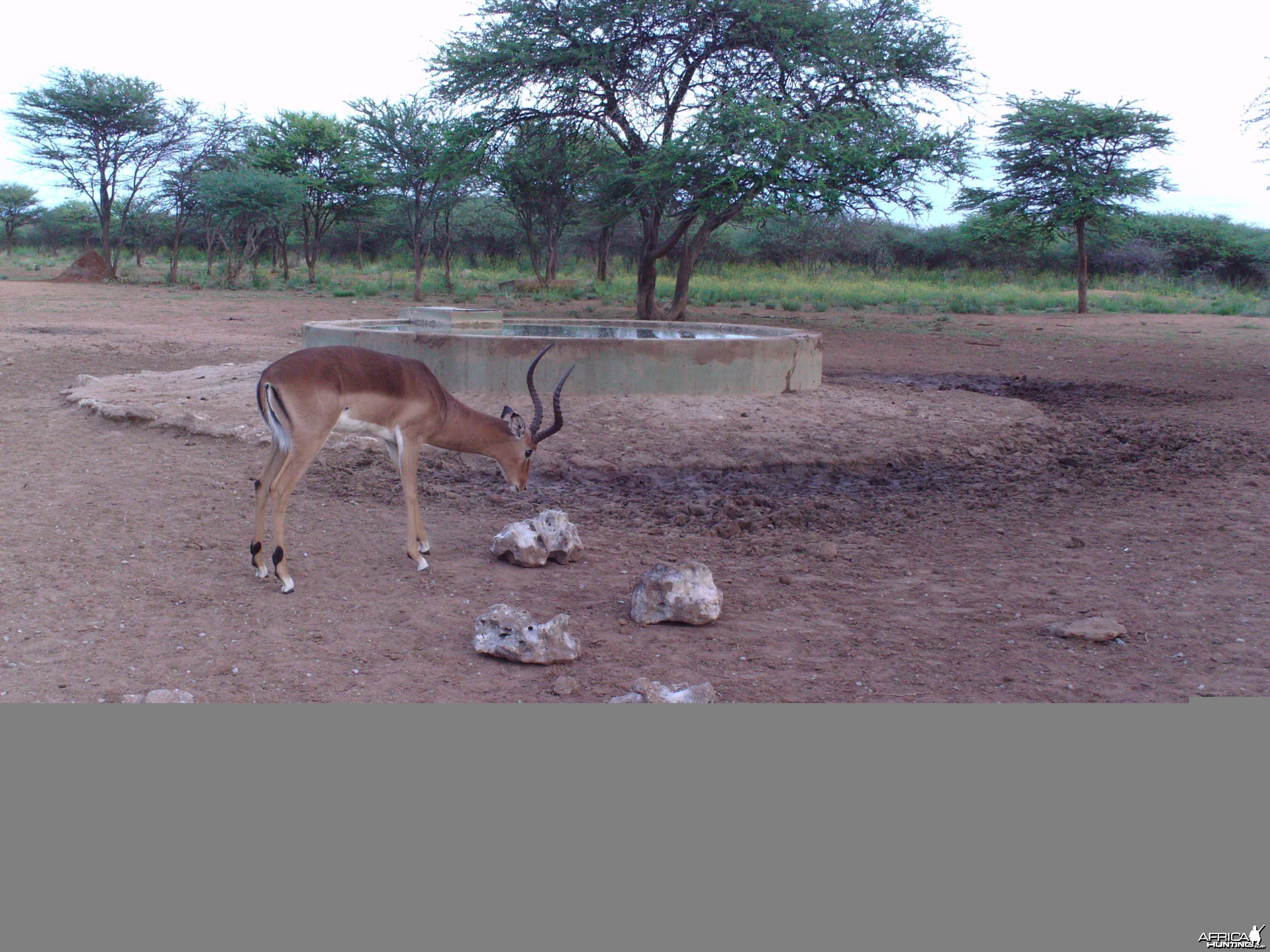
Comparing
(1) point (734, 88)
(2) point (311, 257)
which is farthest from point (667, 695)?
(2) point (311, 257)

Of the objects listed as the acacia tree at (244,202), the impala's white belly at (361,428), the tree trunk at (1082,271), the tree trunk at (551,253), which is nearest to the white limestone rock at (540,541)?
the impala's white belly at (361,428)

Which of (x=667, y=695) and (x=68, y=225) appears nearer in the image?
(x=667, y=695)

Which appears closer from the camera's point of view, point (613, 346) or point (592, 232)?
point (613, 346)

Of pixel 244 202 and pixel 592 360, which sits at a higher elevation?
pixel 244 202

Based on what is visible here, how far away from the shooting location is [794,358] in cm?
1020

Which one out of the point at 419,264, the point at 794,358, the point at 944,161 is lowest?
the point at 794,358

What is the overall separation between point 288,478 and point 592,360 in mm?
4472

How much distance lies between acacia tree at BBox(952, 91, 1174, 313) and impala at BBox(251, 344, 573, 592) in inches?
933

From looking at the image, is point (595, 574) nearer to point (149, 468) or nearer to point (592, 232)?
point (149, 468)

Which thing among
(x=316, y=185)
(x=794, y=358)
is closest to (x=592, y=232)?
(x=316, y=185)

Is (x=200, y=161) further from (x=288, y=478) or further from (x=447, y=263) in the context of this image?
(x=288, y=478)

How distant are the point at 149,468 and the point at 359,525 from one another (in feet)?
6.27

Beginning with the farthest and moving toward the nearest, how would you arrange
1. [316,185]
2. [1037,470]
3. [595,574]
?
1. [316,185]
2. [1037,470]
3. [595,574]

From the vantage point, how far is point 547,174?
22594mm
